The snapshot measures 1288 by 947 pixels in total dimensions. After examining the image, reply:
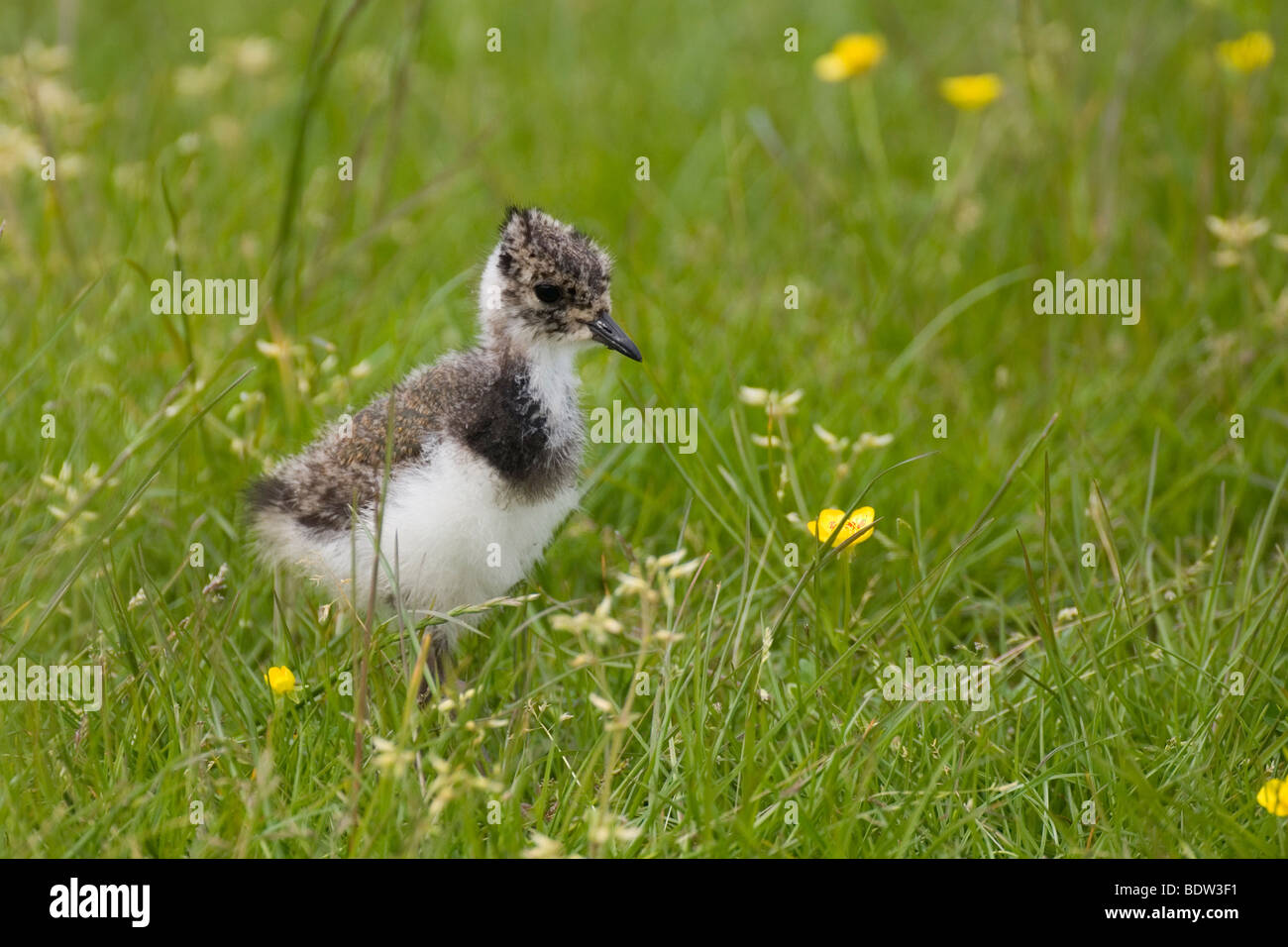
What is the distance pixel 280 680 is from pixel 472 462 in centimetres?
71

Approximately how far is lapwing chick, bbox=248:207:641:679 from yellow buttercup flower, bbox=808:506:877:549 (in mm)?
671

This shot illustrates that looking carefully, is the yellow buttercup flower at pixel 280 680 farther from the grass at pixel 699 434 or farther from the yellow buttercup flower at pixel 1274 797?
the yellow buttercup flower at pixel 1274 797

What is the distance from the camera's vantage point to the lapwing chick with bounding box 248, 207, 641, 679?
3619mm

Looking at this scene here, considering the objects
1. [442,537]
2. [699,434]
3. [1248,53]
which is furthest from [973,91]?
[442,537]

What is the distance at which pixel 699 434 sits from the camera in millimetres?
4422

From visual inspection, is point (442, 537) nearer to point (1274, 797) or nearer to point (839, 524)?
point (839, 524)

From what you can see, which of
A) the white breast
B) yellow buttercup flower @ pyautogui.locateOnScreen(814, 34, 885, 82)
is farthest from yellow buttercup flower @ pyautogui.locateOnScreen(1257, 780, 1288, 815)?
yellow buttercup flower @ pyautogui.locateOnScreen(814, 34, 885, 82)

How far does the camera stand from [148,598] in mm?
3533

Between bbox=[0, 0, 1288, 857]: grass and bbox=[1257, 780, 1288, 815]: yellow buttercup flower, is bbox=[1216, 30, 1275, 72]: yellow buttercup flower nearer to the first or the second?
bbox=[0, 0, 1288, 857]: grass

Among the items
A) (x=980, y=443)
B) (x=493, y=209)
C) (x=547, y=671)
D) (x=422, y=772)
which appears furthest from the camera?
(x=493, y=209)

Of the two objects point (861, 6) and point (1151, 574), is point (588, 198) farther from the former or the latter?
point (1151, 574)

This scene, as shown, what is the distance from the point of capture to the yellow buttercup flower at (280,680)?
3.39m
